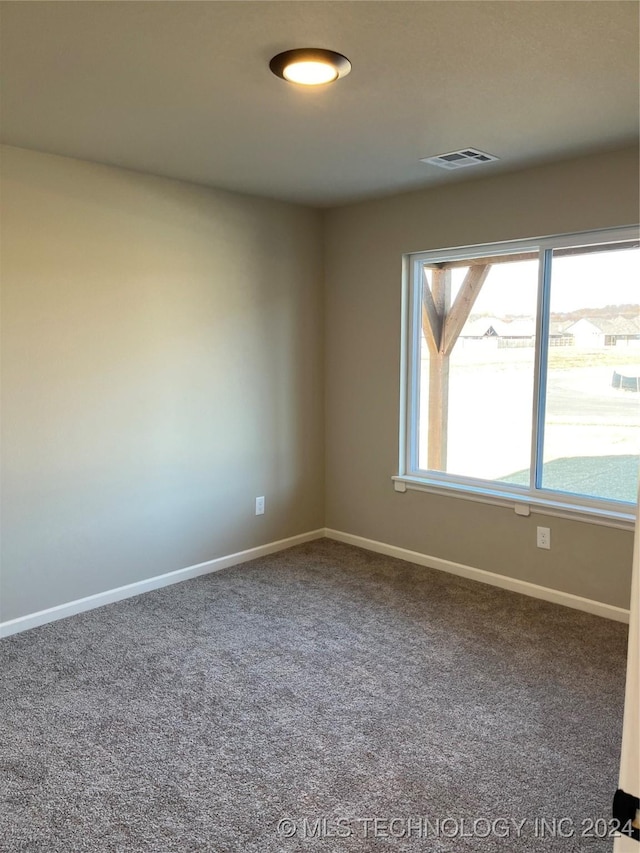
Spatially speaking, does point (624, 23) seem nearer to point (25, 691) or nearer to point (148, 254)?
point (148, 254)

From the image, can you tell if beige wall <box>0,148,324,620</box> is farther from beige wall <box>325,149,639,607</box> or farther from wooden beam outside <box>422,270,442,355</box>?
wooden beam outside <box>422,270,442,355</box>

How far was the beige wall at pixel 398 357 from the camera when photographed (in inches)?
134

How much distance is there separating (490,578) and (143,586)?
6.88 feet

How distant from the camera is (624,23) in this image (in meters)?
1.88

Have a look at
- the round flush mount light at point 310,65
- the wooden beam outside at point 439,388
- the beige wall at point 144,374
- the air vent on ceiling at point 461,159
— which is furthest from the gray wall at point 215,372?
the round flush mount light at point 310,65

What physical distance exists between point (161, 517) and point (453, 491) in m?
1.82

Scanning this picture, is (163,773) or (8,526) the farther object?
(8,526)

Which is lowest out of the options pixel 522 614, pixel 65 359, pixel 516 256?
pixel 522 614

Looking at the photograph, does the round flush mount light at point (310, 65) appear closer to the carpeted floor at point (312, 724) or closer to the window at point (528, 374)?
the window at point (528, 374)

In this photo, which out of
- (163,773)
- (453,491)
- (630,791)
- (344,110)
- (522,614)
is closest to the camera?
(630,791)

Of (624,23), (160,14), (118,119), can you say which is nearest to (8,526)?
(118,119)

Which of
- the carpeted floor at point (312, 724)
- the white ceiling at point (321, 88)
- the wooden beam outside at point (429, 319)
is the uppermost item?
the white ceiling at point (321, 88)

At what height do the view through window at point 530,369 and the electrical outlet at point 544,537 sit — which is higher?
the view through window at point 530,369

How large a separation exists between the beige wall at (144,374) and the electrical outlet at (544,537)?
172 centimetres
